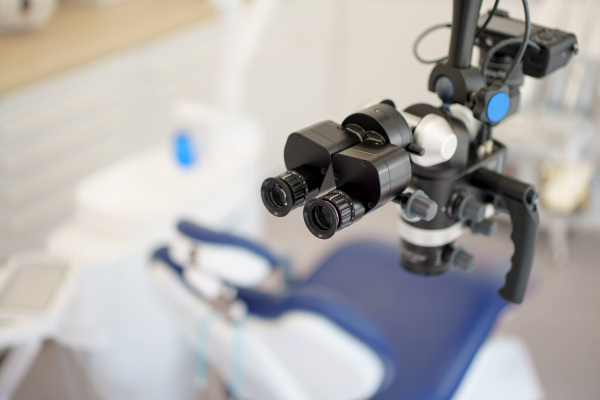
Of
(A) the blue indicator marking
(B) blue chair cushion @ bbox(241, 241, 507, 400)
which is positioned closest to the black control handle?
(B) blue chair cushion @ bbox(241, 241, 507, 400)

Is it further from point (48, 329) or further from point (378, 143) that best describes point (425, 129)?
point (48, 329)

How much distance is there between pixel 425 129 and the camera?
581 millimetres

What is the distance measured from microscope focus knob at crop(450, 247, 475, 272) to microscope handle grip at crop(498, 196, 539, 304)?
0.05 meters

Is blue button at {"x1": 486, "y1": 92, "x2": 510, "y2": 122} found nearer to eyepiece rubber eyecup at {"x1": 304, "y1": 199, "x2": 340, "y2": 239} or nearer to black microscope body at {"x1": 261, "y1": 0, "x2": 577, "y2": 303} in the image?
black microscope body at {"x1": 261, "y1": 0, "x2": 577, "y2": 303}

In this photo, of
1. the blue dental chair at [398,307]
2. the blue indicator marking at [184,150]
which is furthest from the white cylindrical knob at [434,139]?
the blue indicator marking at [184,150]

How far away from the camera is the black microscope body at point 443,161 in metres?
0.54

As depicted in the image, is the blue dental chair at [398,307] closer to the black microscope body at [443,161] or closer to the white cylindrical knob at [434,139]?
the black microscope body at [443,161]

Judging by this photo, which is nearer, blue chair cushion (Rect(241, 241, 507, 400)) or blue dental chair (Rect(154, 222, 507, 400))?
blue dental chair (Rect(154, 222, 507, 400))

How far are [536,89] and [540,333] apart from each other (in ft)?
3.20

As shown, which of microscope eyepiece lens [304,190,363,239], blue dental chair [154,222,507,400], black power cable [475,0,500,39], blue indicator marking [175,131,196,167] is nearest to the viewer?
microscope eyepiece lens [304,190,363,239]

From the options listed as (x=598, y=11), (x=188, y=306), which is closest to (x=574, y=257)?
(x=598, y=11)

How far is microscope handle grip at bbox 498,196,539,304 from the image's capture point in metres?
0.67

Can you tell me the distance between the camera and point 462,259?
713 millimetres

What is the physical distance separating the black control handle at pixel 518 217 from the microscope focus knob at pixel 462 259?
0.05m
